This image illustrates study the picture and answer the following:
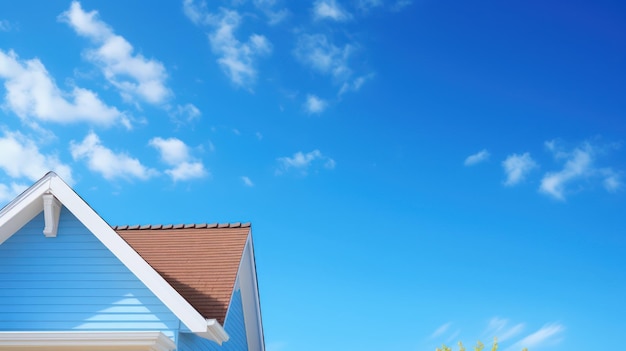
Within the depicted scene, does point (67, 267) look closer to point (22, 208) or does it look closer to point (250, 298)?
point (22, 208)

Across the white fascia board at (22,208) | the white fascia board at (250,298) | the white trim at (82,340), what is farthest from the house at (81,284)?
the white fascia board at (250,298)

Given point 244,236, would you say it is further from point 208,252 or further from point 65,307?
point 65,307

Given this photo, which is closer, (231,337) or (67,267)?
(67,267)

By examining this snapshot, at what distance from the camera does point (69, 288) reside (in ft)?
35.4

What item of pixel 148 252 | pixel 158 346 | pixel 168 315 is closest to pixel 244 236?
pixel 148 252

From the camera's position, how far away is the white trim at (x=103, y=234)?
10.1 metres

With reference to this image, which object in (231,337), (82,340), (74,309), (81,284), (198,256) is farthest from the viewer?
(231,337)

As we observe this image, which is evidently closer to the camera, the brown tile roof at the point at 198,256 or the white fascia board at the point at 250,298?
the brown tile roof at the point at 198,256

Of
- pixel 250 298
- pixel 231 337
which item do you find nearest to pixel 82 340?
pixel 231 337

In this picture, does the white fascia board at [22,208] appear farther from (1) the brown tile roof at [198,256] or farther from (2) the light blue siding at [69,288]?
(1) the brown tile roof at [198,256]

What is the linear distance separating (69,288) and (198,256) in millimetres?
3183

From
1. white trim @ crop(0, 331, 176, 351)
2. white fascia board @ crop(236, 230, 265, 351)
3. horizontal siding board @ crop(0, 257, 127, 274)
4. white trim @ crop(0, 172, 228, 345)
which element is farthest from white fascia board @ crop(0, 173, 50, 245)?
white fascia board @ crop(236, 230, 265, 351)

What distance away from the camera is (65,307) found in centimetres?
1067

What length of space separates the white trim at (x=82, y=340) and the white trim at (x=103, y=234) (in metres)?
0.74
